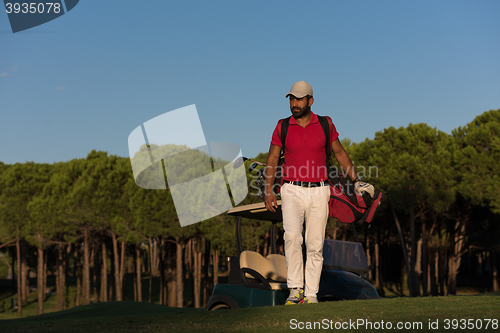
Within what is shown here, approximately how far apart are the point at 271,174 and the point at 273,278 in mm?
2358

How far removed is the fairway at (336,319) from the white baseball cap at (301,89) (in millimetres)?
2278

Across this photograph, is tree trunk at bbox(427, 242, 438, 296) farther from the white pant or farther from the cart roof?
the white pant

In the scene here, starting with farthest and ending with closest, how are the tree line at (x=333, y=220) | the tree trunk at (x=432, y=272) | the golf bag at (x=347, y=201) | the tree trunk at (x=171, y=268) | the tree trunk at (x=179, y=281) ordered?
the tree trunk at (x=171, y=268)
the tree trunk at (x=432, y=272)
the tree trunk at (x=179, y=281)
the tree line at (x=333, y=220)
the golf bag at (x=347, y=201)

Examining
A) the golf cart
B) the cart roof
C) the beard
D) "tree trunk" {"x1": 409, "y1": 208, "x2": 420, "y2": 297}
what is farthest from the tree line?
the beard

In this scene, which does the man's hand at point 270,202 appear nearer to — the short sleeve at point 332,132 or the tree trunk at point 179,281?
the short sleeve at point 332,132

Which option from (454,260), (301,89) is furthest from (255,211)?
(454,260)

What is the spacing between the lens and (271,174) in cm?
588

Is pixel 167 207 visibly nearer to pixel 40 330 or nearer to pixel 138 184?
pixel 138 184

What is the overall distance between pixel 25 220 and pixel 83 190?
7531mm

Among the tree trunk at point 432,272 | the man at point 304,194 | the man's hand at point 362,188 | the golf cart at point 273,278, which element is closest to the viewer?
the man at point 304,194

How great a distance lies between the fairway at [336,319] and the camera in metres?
3.96

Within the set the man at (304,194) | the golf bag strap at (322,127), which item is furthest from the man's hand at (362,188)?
the golf bag strap at (322,127)

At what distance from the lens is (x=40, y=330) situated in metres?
4.70

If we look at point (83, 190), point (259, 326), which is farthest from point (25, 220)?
point (259, 326)
